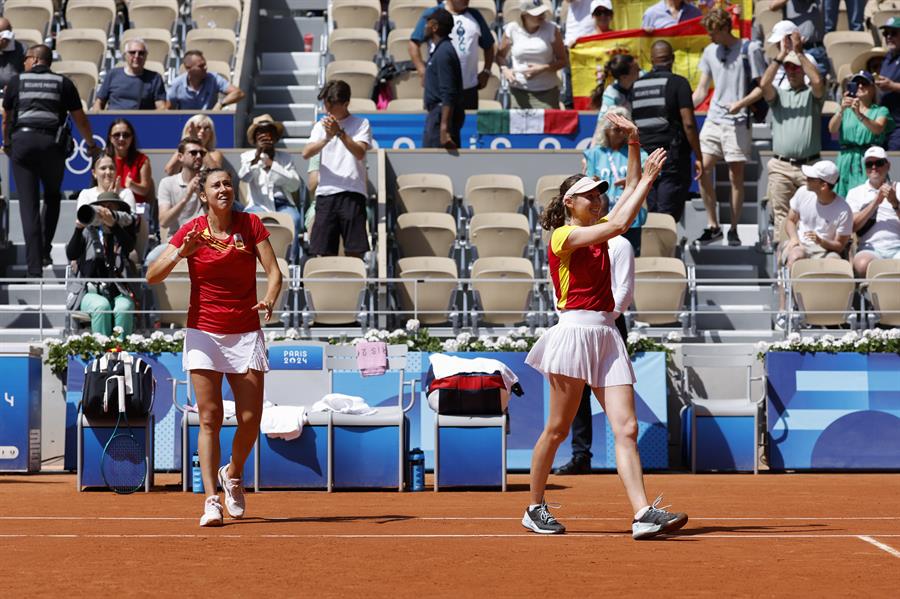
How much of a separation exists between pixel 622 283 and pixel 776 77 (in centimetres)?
763

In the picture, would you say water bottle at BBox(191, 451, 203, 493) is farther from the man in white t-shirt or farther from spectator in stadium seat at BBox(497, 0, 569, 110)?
spectator in stadium seat at BBox(497, 0, 569, 110)

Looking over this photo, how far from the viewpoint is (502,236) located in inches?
614

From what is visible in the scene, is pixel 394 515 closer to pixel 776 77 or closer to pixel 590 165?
pixel 590 165

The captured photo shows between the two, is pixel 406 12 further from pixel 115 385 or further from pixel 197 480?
pixel 197 480

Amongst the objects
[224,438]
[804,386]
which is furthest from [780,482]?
[224,438]

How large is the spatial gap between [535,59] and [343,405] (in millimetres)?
6837

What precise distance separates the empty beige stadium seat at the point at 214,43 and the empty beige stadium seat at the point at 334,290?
5.70m

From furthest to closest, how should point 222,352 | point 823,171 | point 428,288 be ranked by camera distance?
point 823,171, point 428,288, point 222,352

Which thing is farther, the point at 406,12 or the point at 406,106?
the point at 406,12

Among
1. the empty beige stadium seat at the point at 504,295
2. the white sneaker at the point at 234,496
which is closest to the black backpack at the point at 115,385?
the white sneaker at the point at 234,496

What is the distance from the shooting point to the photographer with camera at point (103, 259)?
551 inches

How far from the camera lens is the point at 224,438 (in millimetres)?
11961

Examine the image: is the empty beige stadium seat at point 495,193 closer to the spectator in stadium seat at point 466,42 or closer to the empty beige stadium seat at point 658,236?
the spectator in stadium seat at point 466,42

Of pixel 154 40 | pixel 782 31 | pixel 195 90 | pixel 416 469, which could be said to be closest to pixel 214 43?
pixel 154 40
